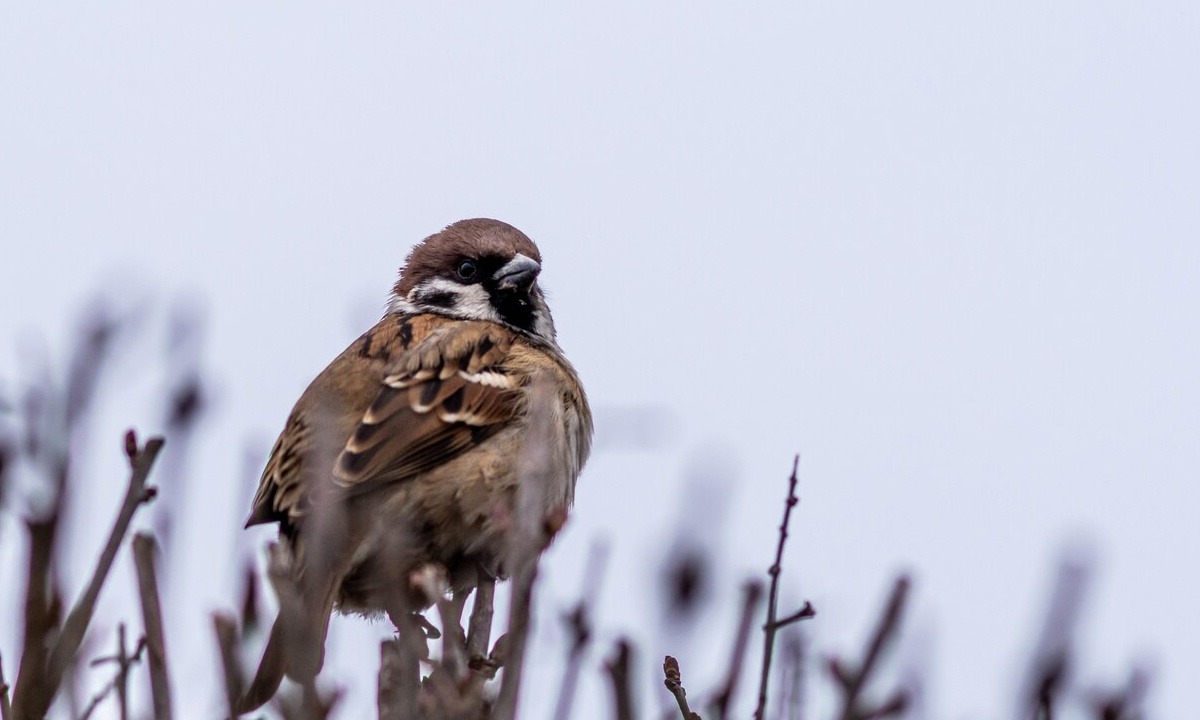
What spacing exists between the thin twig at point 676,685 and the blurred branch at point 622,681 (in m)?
0.51

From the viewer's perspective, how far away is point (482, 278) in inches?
262

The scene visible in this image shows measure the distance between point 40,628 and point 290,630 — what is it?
22.9 inches

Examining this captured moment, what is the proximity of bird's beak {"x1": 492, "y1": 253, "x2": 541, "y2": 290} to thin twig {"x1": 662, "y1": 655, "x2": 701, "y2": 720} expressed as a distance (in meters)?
3.56

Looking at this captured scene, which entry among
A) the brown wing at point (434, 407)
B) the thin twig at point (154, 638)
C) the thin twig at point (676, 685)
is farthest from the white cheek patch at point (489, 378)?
the thin twig at point (154, 638)

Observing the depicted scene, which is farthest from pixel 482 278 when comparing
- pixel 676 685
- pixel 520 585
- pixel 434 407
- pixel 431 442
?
pixel 520 585

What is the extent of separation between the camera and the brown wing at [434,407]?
17.2 feet

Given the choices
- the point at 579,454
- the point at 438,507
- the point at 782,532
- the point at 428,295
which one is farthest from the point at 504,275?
the point at 782,532

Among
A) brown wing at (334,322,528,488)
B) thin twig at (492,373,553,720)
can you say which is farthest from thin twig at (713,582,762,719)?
brown wing at (334,322,528,488)

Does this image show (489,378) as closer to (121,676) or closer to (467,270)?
(467,270)

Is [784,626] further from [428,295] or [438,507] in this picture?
[428,295]

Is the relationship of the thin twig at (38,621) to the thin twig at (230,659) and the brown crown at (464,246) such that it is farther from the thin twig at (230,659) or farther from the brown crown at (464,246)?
the brown crown at (464,246)

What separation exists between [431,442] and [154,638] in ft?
10.5

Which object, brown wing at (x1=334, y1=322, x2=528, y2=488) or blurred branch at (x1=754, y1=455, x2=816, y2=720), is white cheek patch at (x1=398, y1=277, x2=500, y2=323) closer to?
brown wing at (x1=334, y1=322, x2=528, y2=488)

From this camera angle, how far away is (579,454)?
19.1 ft
